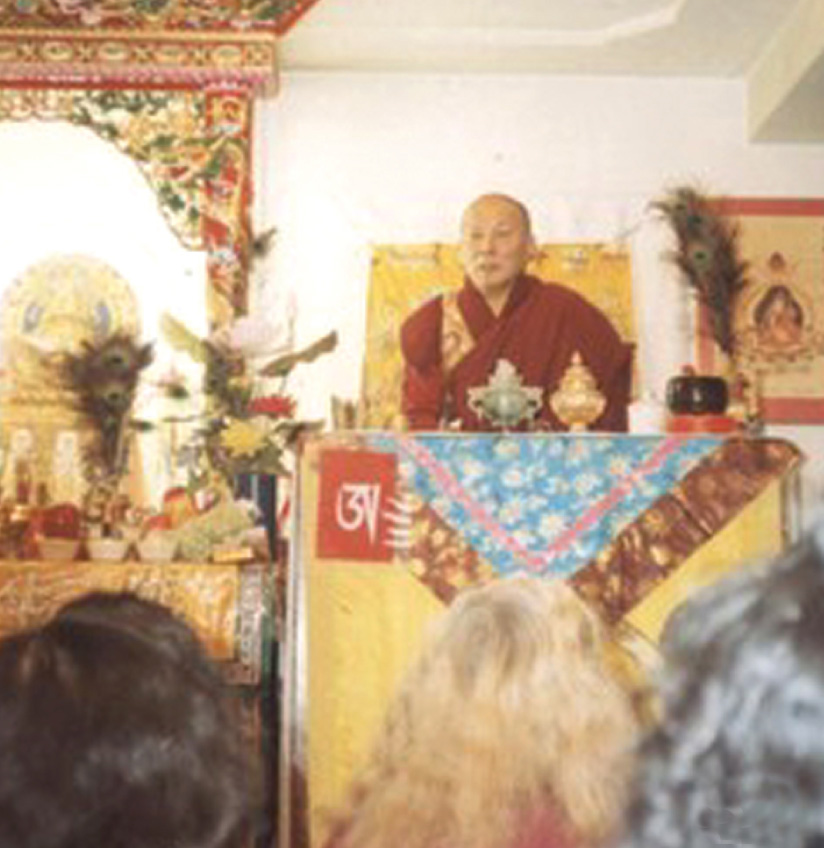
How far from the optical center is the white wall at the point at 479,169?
16.7 ft

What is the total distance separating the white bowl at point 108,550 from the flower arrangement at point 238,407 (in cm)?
38

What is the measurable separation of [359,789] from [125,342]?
5.83 feet

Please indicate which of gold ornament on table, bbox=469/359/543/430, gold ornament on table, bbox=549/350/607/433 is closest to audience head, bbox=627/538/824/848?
gold ornament on table, bbox=469/359/543/430

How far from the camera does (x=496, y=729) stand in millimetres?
3395

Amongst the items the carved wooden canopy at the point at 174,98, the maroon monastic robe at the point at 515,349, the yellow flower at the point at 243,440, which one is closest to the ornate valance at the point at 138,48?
the carved wooden canopy at the point at 174,98

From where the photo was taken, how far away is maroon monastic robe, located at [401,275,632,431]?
4828 millimetres

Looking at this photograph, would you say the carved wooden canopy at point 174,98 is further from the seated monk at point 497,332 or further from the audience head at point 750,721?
the audience head at point 750,721

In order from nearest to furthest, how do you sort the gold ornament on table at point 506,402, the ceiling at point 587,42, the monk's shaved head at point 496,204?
1. the gold ornament on table at point 506,402
2. the ceiling at point 587,42
3. the monk's shaved head at point 496,204

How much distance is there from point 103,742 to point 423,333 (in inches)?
157

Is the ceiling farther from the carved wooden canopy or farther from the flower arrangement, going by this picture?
the flower arrangement

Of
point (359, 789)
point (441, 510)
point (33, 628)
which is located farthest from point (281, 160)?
point (33, 628)

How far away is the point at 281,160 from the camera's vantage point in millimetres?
5145

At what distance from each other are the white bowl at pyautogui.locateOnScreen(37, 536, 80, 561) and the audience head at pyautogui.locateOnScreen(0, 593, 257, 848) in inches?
119

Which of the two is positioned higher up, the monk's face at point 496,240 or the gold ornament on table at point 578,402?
the monk's face at point 496,240
